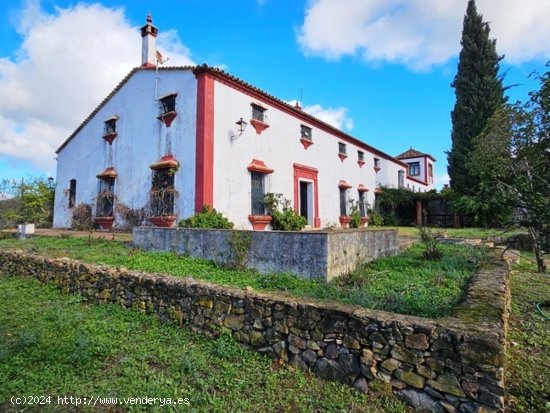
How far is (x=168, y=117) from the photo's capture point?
34.8 ft

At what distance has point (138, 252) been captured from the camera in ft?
24.0

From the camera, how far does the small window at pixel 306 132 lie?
553 inches

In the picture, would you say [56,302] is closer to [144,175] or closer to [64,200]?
Result: [144,175]

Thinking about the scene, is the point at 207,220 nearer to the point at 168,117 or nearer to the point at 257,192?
the point at 257,192

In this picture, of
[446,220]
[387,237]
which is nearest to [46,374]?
[387,237]

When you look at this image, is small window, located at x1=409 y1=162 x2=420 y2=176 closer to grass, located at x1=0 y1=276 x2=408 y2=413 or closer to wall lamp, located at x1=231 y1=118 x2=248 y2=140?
wall lamp, located at x1=231 y1=118 x2=248 y2=140

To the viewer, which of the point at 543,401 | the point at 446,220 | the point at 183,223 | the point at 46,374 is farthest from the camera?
the point at 446,220

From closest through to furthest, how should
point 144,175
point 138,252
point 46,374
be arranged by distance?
point 46,374
point 138,252
point 144,175

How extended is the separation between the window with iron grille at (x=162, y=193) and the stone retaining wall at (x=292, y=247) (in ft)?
9.00

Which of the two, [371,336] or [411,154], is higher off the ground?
[411,154]

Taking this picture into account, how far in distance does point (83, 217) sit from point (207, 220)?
7182 mm

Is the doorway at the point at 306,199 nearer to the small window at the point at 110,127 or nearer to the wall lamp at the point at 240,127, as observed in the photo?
the wall lamp at the point at 240,127

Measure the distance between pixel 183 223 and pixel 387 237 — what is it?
5.49 metres

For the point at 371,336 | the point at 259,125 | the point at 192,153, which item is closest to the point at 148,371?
the point at 371,336
